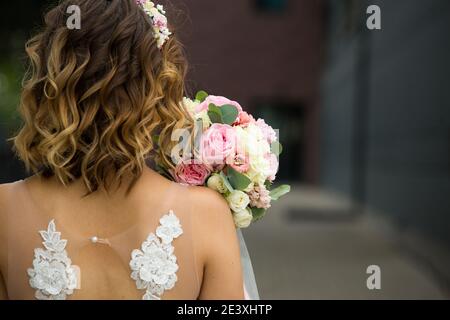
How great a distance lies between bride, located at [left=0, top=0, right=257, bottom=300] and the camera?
1959 millimetres

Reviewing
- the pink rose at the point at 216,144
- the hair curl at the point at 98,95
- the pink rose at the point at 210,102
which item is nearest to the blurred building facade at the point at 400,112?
the pink rose at the point at 210,102

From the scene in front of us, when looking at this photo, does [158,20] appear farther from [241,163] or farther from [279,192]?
[279,192]

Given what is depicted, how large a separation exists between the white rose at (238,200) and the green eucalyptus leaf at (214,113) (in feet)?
0.77

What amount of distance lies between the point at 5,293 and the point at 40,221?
10.1 inches

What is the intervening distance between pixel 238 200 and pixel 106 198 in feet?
1.74

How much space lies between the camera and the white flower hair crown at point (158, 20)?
213 centimetres

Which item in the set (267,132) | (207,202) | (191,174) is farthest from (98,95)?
(267,132)

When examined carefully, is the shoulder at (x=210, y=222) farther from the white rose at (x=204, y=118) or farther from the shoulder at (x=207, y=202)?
the white rose at (x=204, y=118)

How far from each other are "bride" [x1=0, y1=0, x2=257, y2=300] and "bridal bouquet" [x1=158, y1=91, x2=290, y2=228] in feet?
1.06

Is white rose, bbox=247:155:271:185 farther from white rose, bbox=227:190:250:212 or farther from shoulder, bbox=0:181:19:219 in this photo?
shoulder, bbox=0:181:19:219

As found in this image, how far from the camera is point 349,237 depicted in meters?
15.3

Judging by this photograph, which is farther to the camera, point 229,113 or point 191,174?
point 229,113

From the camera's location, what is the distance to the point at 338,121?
98.9 feet
